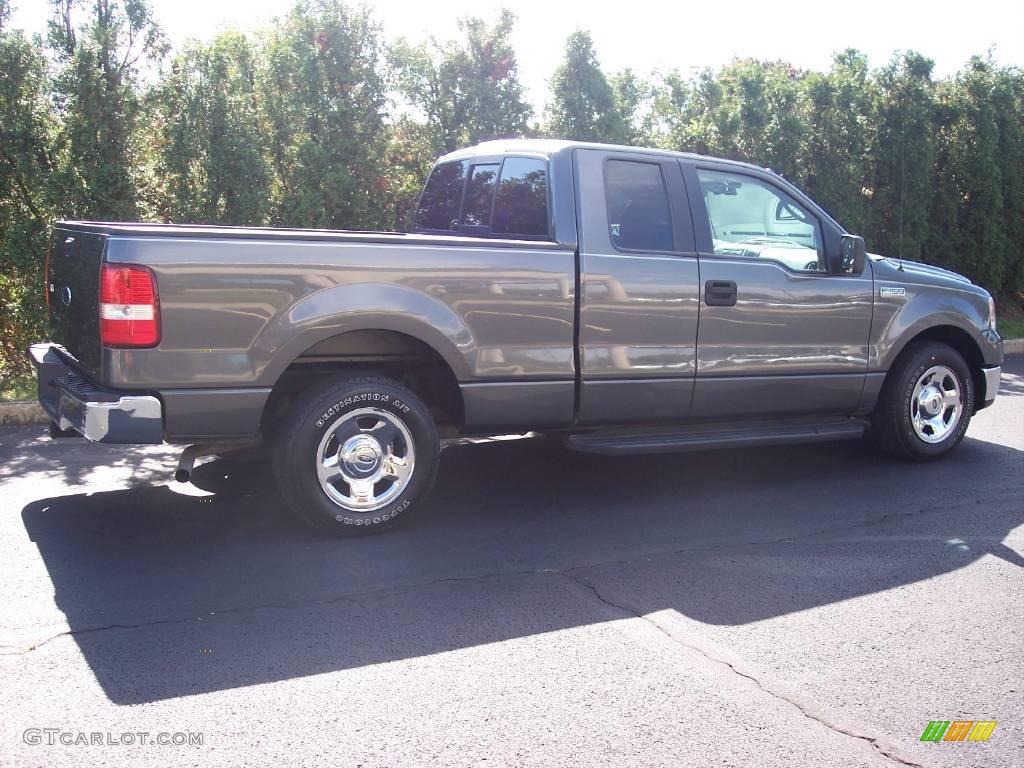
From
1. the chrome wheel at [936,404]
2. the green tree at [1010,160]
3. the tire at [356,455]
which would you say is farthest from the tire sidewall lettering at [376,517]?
the green tree at [1010,160]

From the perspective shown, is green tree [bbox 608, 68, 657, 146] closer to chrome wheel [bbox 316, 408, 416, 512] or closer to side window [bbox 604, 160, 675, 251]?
side window [bbox 604, 160, 675, 251]

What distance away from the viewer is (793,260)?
6.43m

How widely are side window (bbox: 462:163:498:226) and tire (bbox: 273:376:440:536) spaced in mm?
1520

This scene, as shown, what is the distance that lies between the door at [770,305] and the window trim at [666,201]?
15 centimetres

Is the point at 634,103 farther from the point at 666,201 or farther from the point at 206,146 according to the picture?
the point at 666,201

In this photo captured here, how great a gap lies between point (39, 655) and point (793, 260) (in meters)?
4.80

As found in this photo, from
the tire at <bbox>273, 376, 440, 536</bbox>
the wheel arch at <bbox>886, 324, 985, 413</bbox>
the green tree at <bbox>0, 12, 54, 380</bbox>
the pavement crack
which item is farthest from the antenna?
the pavement crack

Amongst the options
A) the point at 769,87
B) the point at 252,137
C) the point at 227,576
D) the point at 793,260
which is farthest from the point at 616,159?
the point at 769,87

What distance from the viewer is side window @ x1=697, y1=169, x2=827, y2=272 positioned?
621 cm

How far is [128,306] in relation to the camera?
181 inches

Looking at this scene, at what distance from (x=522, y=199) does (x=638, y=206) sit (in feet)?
2.25

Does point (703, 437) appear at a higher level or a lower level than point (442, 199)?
lower

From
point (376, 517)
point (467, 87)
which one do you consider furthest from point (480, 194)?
point (467, 87)

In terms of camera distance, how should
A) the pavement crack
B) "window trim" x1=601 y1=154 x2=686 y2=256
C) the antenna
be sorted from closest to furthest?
1. the pavement crack
2. "window trim" x1=601 y1=154 x2=686 y2=256
3. the antenna
